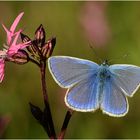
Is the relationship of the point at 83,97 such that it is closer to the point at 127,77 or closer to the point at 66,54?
the point at 127,77

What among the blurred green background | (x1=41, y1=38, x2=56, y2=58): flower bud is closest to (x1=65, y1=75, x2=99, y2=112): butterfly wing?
(x1=41, y1=38, x2=56, y2=58): flower bud

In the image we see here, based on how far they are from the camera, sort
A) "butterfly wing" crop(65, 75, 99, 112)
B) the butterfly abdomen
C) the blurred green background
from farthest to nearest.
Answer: the blurred green background < the butterfly abdomen < "butterfly wing" crop(65, 75, 99, 112)

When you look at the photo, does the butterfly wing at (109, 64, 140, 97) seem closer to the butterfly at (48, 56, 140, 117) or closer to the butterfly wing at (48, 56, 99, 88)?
the butterfly at (48, 56, 140, 117)

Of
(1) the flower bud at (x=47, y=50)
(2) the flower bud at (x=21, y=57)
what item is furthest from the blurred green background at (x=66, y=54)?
(1) the flower bud at (x=47, y=50)

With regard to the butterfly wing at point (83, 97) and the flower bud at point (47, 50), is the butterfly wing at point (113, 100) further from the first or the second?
the flower bud at point (47, 50)

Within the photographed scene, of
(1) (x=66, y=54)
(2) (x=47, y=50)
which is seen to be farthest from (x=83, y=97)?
(1) (x=66, y=54)

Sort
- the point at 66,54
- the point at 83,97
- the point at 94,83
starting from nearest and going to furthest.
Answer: the point at 83,97, the point at 94,83, the point at 66,54

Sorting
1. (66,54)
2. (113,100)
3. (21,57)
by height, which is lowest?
(66,54)
